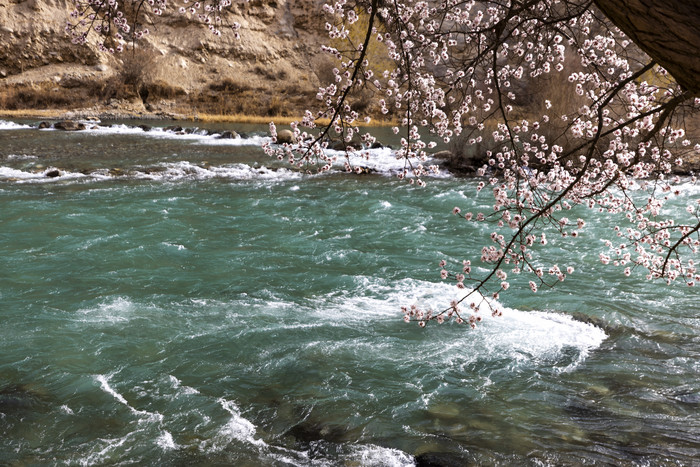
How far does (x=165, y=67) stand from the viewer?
31453 millimetres

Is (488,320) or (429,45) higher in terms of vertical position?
(429,45)

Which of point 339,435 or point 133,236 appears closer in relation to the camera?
point 339,435

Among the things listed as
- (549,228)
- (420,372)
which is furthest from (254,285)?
(549,228)

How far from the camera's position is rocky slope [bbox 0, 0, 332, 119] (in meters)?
29.0

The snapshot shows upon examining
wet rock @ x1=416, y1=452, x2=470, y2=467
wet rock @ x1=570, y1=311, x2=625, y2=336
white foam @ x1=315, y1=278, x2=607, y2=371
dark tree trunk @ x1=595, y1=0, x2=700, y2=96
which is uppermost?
dark tree trunk @ x1=595, y1=0, x2=700, y2=96

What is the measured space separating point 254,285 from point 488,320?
253 cm

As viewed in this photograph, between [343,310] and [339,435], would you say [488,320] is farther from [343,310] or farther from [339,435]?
[339,435]

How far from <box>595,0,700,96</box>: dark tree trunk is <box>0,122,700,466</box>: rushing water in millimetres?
2455

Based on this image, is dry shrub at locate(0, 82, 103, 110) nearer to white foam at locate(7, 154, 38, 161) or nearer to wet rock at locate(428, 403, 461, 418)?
white foam at locate(7, 154, 38, 161)

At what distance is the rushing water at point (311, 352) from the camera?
12.1ft

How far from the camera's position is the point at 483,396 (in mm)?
4254

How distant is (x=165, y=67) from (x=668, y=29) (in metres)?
32.6

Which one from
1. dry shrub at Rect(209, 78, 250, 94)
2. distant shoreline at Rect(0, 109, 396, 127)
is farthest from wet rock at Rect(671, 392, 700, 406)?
dry shrub at Rect(209, 78, 250, 94)

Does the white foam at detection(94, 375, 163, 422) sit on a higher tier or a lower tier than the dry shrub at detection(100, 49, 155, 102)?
lower
